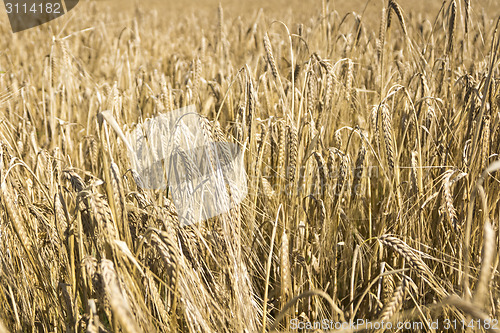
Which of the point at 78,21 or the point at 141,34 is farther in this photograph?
the point at 78,21

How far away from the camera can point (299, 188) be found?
1240 millimetres

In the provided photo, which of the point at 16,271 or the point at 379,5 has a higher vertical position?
the point at 379,5

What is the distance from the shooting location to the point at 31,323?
A: 101cm

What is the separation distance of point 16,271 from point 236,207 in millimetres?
691

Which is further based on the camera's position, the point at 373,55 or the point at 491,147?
the point at 373,55

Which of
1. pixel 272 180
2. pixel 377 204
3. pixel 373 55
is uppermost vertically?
pixel 373 55

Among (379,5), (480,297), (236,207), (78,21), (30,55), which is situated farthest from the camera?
(78,21)

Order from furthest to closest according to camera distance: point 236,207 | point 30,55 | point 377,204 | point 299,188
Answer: point 30,55
point 377,204
point 299,188
point 236,207

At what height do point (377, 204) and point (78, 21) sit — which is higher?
point (78, 21)

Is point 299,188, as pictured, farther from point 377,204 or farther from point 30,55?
point 30,55

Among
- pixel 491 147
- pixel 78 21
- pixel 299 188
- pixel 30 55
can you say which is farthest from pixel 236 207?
pixel 78 21

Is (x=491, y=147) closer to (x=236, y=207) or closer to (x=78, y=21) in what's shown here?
(x=236, y=207)

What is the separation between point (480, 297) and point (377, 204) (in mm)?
920

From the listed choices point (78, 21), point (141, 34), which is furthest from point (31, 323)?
point (78, 21)
